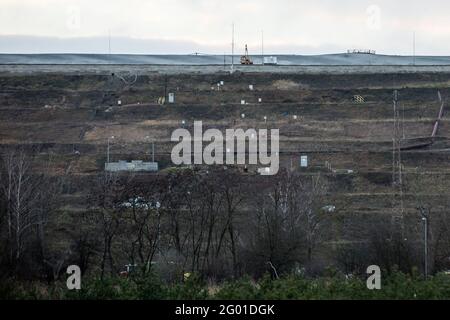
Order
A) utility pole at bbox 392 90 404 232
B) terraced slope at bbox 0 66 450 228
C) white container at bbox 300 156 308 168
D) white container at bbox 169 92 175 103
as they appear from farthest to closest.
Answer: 1. white container at bbox 169 92 175 103
2. white container at bbox 300 156 308 168
3. terraced slope at bbox 0 66 450 228
4. utility pole at bbox 392 90 404 232

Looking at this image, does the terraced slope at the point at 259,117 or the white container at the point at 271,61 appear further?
the white container at the point at 271,61

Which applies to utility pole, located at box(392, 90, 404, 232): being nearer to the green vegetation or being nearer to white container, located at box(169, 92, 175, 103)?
white container, located at box(169, 92, 175, 103)

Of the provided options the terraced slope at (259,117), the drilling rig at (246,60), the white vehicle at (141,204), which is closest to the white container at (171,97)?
the terraced slope at (259,117)
